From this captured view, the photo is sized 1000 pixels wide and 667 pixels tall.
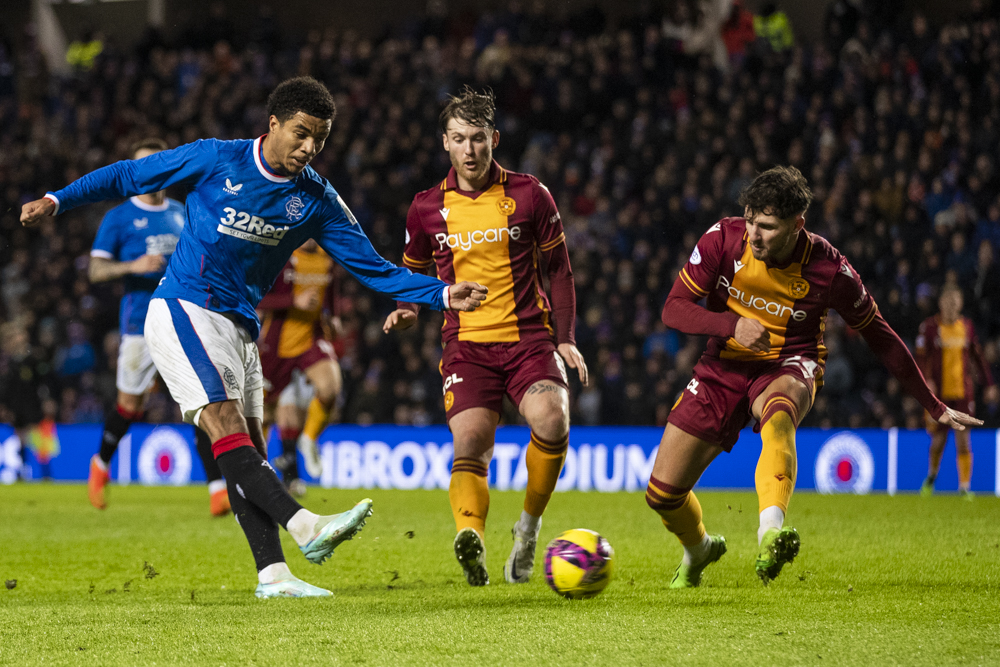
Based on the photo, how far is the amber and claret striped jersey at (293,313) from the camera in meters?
10.5

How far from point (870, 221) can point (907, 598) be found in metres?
10.3

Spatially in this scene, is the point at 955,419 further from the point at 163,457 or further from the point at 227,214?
the point at 163,457

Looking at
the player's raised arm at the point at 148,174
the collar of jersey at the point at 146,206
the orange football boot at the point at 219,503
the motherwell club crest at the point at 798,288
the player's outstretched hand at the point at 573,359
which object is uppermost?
the collar of jersey at the point at 146,206

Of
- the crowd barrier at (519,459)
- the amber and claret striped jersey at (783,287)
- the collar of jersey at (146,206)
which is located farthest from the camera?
the crowd barrier at (519,459)

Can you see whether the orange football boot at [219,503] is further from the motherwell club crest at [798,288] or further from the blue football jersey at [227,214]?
the motherwell club crest at [798,288]

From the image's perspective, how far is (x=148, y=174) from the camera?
4992 mm

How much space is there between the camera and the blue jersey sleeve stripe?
16.0ft

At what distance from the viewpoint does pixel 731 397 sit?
531cm

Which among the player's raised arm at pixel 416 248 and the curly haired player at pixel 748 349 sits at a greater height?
the player's raised arm at pixel 416 248

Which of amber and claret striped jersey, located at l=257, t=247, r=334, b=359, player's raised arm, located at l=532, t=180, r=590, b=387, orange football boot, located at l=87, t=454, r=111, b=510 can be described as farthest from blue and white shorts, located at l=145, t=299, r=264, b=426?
amber and claret striped jersey, located at l=257, t=247, r=334, b=359

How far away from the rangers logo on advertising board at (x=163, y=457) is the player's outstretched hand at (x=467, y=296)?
10681 mm

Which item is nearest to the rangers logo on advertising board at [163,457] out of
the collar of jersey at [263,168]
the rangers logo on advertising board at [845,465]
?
the rangers logo on advertising board at [845,465]

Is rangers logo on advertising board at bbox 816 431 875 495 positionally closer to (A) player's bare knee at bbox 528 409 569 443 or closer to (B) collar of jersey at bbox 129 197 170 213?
(B) collar of jersey at bbox 129 197 170 213

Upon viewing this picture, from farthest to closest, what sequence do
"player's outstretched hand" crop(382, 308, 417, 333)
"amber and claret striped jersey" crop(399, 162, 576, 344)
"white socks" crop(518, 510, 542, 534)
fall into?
"amber and claret striped jersey" crop(399, 162, 576, 344) < "white socks" crop(518, 510, 542, 534) < "player's outstretched hand" crop(382, 308, 417, 333)
